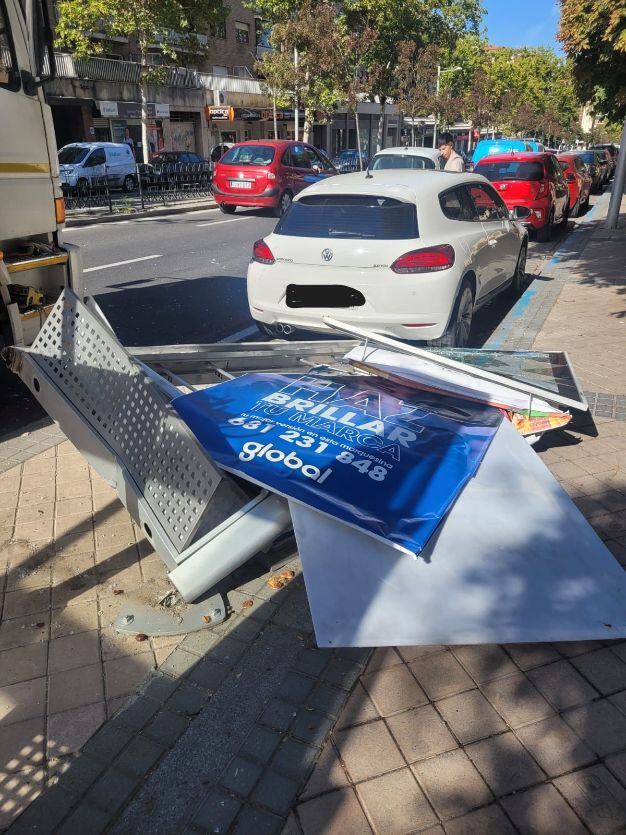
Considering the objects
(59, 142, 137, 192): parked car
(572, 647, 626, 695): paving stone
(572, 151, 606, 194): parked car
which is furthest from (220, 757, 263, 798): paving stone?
(572, 151, 606, 194): parked car

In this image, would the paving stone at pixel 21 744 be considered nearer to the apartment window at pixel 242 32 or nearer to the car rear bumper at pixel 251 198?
the car rear bumper at pixel 251 198

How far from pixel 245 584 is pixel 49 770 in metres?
1.17

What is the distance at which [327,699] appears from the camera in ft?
8.24

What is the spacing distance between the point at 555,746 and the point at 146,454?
198 centimetres

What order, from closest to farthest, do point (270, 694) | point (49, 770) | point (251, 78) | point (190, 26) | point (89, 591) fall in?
point (49, 770)
point (270, 694)
point (89, 591)
point (190, 26)
point (251, 78)

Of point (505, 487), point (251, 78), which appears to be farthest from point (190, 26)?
point (505, 487)

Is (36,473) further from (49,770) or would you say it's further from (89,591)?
(49,770)

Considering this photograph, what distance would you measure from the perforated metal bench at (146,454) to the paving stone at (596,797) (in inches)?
55.3

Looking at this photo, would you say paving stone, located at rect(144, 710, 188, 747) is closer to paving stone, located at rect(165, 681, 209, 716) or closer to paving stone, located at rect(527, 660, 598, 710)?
paving stone, located at rect(165, 681, 209, 716)

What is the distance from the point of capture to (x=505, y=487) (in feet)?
10.9

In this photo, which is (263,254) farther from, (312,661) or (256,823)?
(256,823)

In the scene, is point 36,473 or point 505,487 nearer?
point 505,487

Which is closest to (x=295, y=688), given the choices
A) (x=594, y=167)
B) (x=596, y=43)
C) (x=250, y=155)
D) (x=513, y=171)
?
(x=596, y=43)

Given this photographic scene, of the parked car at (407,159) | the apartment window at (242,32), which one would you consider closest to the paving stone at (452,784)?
the parked car at (407,159)
